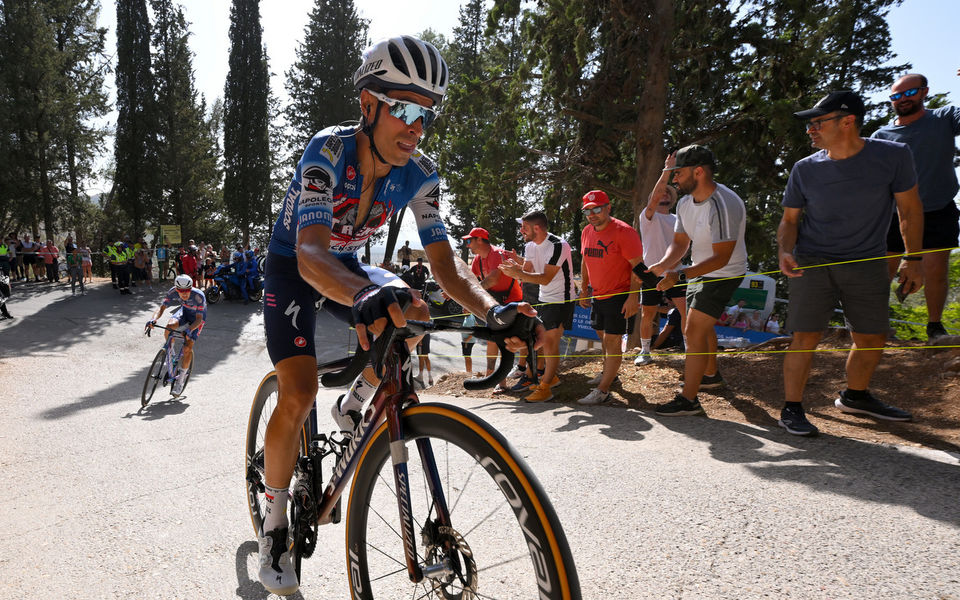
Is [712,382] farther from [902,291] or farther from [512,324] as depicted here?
[512,324]

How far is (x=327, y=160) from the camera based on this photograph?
2.45 metres

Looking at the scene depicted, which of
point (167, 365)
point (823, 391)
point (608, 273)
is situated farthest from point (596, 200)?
point (167, 365)

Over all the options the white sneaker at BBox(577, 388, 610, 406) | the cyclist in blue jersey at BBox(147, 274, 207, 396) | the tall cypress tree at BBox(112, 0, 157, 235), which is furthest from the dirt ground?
the tall cypress tree at BBox(112, 0, 157, 235)

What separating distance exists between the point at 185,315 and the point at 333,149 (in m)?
8.16

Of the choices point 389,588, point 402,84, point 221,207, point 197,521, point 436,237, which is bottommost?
point 197,521

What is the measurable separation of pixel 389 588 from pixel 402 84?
221 centimetres

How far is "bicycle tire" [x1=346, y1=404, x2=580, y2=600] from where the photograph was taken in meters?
1.60

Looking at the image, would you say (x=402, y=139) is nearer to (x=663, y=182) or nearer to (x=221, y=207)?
(x=663, y=182)

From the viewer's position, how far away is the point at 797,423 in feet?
14.4

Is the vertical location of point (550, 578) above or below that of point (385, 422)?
below

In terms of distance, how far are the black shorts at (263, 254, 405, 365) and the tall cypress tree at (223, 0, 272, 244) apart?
118 ft

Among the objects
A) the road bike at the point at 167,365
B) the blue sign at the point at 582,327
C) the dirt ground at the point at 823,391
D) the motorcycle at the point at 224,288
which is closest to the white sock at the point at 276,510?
the dirt ground at the point at 823,391

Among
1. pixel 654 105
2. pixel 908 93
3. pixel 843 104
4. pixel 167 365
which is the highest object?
pixel 654 105

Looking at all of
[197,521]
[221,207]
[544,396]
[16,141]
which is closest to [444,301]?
[544,396]
